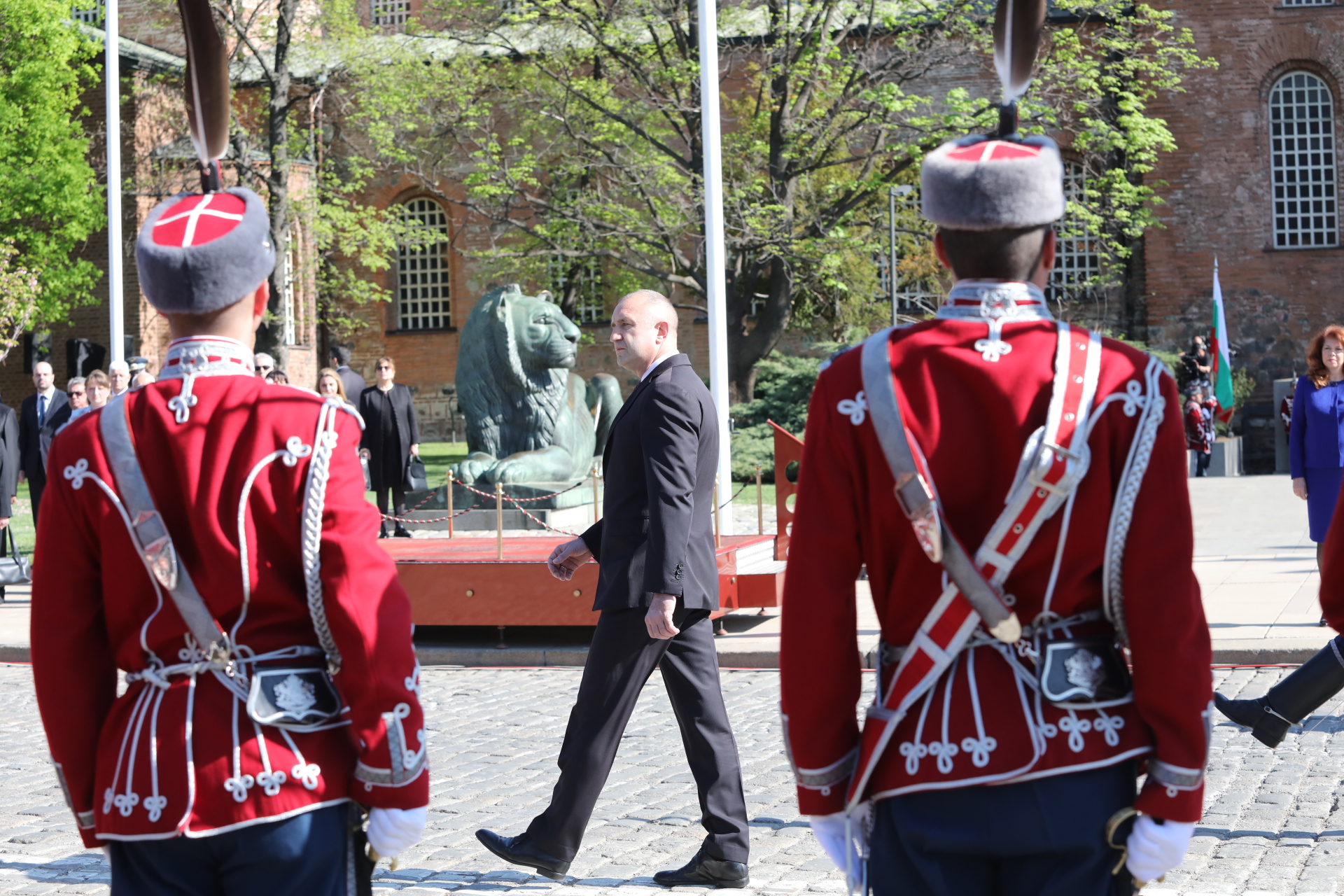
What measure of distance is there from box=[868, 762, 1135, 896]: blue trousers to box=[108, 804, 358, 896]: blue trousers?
3.30 feet

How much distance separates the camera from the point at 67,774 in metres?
2.84

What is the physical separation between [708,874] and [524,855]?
0.62m

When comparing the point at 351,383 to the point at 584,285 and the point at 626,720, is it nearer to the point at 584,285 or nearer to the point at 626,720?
the point at 626,720

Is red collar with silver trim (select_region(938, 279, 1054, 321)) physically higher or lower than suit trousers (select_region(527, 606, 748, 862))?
higher

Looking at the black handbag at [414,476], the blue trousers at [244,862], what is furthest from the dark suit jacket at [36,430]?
the blue trousers at [244,862]

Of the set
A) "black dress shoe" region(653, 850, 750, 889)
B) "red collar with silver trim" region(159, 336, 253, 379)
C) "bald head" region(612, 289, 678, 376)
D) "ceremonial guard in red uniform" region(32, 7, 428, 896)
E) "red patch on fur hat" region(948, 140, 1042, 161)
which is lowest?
"black dress shoe" region(653, 850, 750, 889)

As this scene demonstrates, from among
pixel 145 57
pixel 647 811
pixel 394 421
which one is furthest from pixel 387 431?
pixel 145 57

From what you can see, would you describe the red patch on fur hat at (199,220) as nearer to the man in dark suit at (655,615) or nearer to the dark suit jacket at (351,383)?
the man in dark suit at (655,615)

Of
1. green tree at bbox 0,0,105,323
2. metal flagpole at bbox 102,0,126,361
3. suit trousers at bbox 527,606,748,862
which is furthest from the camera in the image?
green tree at bbox 0,0,105,323

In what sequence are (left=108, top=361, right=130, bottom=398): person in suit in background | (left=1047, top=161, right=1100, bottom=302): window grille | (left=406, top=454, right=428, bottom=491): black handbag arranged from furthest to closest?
(left=1047, top=161, right=1100, bottom=302): window grille, (left=406, top=454, right=428, bottom=491): black handbag, (left=108, top=361, right=130, bottom=398): person in suit in background

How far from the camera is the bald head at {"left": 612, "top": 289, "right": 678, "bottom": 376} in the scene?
5328 millimetres

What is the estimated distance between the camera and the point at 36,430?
47.7ft

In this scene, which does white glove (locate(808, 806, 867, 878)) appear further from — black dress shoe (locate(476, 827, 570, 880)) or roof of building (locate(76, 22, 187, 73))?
roof of building (locate(76, 22, 187, 73))

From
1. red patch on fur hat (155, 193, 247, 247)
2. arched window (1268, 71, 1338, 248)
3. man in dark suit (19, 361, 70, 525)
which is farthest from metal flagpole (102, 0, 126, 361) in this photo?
arched window (1268, 71, 1338, 248)
